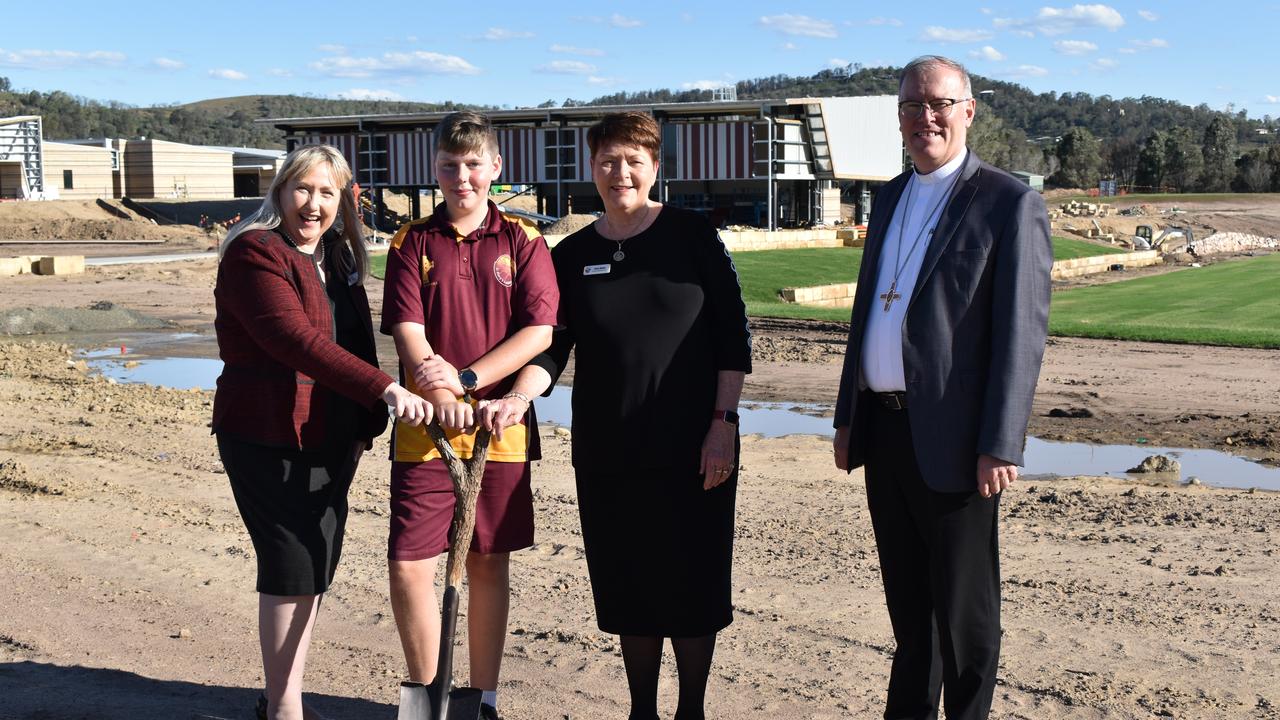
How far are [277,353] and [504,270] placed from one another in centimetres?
72

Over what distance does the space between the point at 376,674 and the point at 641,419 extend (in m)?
1.70

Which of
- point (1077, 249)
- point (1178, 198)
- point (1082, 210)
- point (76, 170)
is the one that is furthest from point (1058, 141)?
point (76, 170)

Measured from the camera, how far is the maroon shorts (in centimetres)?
371

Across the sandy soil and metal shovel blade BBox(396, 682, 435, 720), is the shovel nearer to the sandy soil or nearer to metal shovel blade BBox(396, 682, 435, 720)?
metal shovel blade BBox(396, 682, 435, 720)

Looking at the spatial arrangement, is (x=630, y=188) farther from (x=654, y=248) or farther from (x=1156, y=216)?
(x=1156, y=216)

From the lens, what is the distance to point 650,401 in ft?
12.5

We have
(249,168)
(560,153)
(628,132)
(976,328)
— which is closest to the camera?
(976,328)

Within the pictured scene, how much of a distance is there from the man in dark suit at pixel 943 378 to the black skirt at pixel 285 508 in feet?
5.36

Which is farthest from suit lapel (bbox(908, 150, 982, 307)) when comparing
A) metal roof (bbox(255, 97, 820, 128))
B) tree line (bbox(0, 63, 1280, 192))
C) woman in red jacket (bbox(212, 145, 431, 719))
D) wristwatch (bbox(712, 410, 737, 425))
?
tree line (bbox(0, 63, 1280, 192))

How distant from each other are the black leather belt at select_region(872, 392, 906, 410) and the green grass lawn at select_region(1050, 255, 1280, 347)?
15379mm

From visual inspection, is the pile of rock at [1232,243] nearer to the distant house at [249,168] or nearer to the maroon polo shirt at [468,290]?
the distant house at [249,168]

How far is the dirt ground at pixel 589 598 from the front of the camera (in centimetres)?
445

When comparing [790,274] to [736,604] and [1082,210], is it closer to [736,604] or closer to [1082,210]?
[736,604]

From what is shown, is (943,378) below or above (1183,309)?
above
